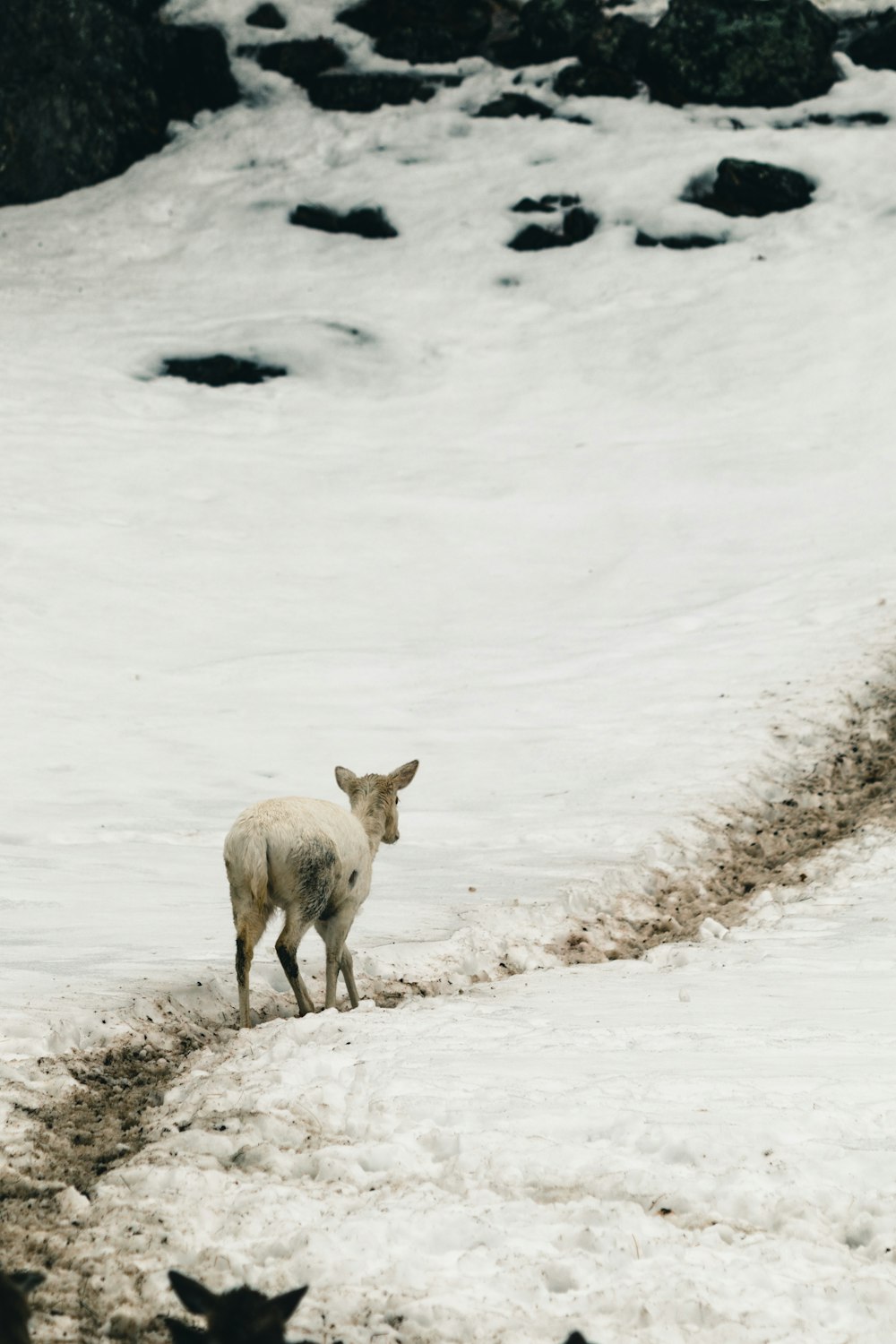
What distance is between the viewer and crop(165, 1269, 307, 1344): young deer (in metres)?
3.40

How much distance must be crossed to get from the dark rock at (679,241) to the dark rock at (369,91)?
7480mm

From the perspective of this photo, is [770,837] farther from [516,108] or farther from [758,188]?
[516,108]

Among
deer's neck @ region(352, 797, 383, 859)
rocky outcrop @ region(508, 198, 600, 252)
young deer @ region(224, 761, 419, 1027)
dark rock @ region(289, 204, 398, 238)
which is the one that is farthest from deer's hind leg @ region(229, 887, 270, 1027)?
dark rock @ region(289, 204, 398, 238)

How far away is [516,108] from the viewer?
30.6m

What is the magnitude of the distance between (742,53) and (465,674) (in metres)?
20.5

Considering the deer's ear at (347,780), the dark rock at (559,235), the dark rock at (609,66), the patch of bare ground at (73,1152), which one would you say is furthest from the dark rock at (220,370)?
the patch of bare ground at (73,1152)

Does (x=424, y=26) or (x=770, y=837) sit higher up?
(x=424, y=26)

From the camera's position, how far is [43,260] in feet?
90.6

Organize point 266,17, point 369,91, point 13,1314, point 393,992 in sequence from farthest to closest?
point 266,17
point 369,91
point 393,992
point 13,1314

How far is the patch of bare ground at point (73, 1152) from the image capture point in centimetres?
438

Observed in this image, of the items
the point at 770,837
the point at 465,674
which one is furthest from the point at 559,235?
the point at 770,837

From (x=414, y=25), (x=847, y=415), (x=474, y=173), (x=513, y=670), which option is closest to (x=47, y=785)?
(x=513, y=670)

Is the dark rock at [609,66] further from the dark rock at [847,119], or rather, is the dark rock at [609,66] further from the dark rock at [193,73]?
the dark rock at [193,73]

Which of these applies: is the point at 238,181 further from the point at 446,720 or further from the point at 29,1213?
the point at 29,1213
